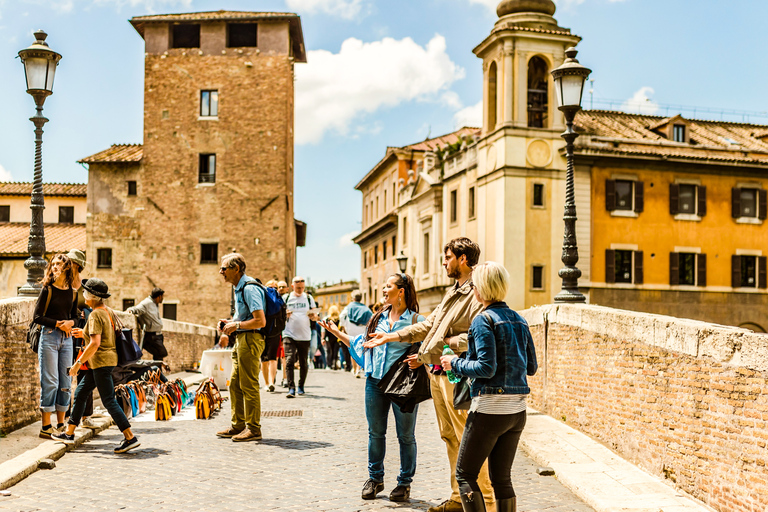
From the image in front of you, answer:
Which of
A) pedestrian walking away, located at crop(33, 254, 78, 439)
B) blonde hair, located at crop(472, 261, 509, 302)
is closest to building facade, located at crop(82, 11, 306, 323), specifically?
pedestrian walking away, located at crop(33, 254, 78, 439)

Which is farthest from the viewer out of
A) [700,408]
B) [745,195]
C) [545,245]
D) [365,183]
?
[365,183]

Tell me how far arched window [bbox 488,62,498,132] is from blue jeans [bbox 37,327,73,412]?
102 ft

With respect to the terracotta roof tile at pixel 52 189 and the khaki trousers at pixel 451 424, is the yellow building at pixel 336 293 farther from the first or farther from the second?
the khaki trousers at pixel 451 424

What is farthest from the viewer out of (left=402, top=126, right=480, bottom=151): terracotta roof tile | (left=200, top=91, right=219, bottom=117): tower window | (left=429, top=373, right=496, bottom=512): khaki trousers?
(left=402, top=126, right=480, bottom=151): terracotta roof tile

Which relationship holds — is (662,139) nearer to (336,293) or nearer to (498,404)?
(498,404)

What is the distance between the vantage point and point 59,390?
8.48m

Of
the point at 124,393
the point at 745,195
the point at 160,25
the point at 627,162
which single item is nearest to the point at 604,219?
the point at 627,162

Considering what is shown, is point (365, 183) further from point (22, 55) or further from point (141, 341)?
point (22, 55)

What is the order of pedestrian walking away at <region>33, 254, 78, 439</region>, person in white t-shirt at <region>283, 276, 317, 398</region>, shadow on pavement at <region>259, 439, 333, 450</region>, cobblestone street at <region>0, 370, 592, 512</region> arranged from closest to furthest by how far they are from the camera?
cobblestone street at <region>0, 370, 592, 512</region>, pedestrian walking away at <region>33, 254, 78, 439</region>, shadow on pavement at <region>259, 439, 333, 450</region>, person in white t-shirt at <region>283, 276, 317, 398</region>

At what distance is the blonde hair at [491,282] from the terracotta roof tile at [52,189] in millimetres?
50280

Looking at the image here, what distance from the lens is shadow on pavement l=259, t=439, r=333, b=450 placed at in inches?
327

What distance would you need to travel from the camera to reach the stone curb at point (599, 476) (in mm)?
5930

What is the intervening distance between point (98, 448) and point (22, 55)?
5483 millimetres

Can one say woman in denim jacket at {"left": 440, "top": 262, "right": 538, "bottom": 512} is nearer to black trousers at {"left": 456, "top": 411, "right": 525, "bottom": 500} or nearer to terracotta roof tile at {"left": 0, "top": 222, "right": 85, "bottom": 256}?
black trousers at {"left": 456, "top": 411, "right": 525, "bottom": 500}
